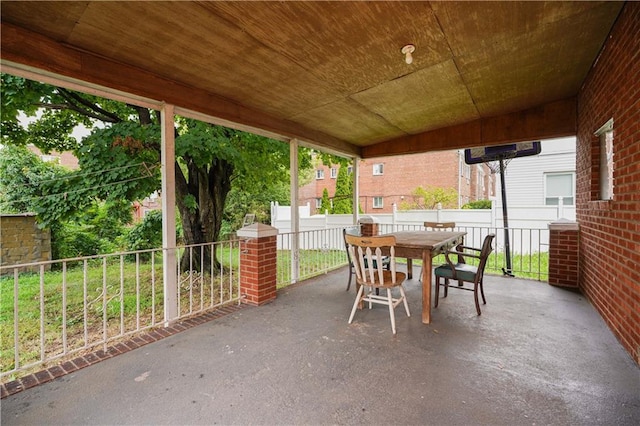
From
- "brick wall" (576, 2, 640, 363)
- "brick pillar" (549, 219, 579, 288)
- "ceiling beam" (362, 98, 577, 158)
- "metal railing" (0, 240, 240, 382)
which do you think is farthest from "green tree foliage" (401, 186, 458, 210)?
"brick wall" (576, 2, 640, 363)

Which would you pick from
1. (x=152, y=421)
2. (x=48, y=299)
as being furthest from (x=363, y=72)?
(x=48, y=299)

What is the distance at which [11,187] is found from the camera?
5512 millimetres

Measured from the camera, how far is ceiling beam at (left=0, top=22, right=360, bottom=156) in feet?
6.75

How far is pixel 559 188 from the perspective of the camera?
332 inches

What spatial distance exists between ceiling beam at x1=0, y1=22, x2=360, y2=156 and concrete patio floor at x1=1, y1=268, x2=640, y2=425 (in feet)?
7.54

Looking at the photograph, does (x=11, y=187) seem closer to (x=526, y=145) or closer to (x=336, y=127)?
(x=336, y=127)

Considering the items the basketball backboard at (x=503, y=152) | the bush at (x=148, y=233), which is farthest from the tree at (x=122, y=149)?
the basketball backboard at (x=503, y=152)

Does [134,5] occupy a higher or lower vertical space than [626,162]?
higher

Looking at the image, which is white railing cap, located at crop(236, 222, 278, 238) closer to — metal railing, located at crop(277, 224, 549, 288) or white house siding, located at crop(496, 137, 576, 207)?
metal railing, located at crop(277, 224, 549, 288)

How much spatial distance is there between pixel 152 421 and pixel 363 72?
130 inches

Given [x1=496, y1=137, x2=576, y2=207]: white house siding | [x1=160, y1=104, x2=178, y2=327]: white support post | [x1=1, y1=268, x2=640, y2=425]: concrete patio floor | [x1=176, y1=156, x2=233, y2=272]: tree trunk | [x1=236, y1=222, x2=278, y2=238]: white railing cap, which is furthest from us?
[x1=496, y1=137, x2=576, y2=207]: white house siding

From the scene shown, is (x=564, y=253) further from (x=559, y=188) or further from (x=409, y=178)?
(x=409, y=178)

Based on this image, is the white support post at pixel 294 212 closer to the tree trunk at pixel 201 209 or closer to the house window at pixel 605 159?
the tree trunk at pixel 201 209

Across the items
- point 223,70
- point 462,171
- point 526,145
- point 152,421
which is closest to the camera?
point 152,421
